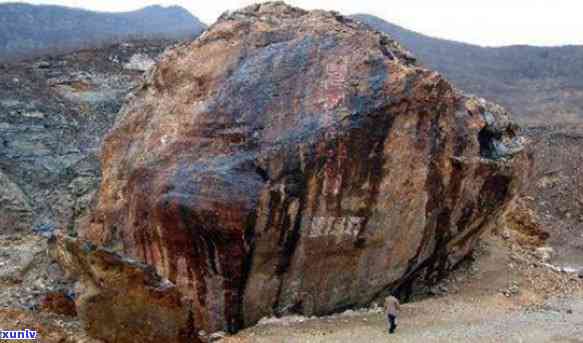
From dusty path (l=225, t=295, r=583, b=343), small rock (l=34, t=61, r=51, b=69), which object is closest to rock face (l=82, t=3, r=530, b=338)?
dusty path (l=225, t=295, r=583, b=343)

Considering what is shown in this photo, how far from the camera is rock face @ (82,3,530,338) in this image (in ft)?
39.2

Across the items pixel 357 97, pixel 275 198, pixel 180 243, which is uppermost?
pixel 357 97

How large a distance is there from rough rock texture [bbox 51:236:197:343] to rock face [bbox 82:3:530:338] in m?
0.29

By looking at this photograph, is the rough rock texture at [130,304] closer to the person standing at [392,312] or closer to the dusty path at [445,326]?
the dusty path at [445,326]

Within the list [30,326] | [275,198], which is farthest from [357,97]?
[30,326]

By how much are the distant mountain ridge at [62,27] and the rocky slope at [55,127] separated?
19591mm

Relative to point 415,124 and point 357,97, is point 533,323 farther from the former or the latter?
point 357,97

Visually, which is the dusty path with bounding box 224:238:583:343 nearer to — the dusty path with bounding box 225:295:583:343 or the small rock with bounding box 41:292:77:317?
the dusty path with bounding box 225:295:583:343

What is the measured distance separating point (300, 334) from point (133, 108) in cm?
586

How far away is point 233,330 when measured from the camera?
12.5 metres

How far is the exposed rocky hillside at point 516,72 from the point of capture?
60.1 m

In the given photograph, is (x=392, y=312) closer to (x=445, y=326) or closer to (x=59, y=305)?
(x=445, y=326)

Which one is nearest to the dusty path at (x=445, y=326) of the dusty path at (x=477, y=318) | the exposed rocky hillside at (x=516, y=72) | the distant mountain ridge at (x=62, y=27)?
the dusty path at (x=477, y=318)

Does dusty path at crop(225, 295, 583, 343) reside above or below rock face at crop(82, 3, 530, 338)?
below
